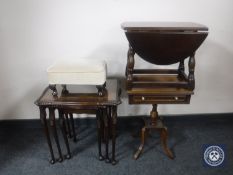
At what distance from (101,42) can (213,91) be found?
3.85ft

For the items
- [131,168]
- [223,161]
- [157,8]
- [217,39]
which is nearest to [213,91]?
[217,39]

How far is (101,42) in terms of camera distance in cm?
190

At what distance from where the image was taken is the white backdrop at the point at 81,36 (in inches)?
70.7

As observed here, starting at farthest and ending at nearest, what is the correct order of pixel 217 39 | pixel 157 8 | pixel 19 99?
pixel 19 99
pixel 217 39
pixel 157 8

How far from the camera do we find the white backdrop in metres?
1.80

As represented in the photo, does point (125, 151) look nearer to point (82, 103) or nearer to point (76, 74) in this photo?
point (82, 103)

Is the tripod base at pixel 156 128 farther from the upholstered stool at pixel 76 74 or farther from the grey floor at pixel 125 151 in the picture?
the upholstered stool at pixel 76 74

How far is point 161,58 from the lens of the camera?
149 cm

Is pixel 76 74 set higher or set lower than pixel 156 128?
higher

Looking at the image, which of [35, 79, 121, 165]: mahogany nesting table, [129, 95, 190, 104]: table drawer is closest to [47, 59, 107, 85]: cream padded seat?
[35, 79, 121, 165]: mahogany nesting table

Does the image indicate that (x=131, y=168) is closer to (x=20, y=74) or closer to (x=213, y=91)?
(x=213, y=91)

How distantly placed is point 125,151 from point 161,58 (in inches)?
34.3

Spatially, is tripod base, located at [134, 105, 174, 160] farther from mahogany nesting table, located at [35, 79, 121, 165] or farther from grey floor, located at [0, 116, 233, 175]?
mahogany nesting table, located at [35, 79, 121, 165]

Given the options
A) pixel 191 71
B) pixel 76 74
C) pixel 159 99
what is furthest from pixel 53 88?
pixel 191 71
